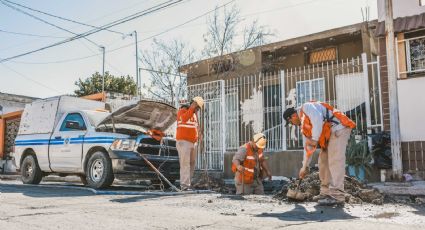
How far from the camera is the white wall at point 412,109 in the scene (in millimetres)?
8907

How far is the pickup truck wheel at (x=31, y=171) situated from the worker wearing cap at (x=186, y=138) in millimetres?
4318

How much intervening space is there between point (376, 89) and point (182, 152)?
4.52 m

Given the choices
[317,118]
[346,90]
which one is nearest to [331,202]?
[317,118]

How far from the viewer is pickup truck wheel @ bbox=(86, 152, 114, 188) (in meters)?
8.66

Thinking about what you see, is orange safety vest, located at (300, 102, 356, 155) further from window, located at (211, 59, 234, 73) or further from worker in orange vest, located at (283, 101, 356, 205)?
window, located at (211, 59, 234, 73)

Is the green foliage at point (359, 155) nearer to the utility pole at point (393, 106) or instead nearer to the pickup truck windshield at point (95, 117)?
the utility pole at point (393, 106)

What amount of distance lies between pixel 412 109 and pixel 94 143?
21.8ft

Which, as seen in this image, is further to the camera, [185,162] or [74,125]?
[74,125]

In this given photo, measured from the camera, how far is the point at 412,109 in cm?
905

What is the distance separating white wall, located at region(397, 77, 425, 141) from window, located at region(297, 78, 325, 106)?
1.82 meters

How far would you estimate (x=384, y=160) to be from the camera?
8.73 meters

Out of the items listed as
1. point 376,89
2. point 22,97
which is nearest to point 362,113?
point 376,89

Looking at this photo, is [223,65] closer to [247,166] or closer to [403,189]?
[247,166]

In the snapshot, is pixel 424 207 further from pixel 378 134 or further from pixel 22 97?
pixel 22 97
